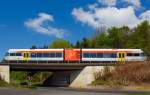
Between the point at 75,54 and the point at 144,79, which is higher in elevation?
the point at 75,54

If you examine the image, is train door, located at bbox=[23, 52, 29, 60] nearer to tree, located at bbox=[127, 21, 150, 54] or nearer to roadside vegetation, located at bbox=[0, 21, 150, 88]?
roadside vegetation, located at bbox=[0, 21, 150, 88]

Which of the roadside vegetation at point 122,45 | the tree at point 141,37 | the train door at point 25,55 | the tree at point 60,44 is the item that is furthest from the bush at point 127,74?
the tree at point 60,44

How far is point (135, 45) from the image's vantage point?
424ft

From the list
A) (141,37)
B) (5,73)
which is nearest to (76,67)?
(5,73)

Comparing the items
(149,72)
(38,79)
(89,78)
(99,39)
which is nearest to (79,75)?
(89,78)

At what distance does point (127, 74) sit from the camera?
291 ft

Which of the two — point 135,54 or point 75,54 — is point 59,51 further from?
point 135,54

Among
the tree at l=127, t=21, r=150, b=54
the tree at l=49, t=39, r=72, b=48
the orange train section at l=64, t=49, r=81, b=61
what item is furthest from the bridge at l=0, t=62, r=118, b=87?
the tree at l=49, t=39, r=72, b=48

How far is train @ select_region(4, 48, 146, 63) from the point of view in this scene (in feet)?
309

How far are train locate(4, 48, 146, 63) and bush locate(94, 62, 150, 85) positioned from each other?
4279 mm

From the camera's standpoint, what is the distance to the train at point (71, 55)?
9431 centimetres

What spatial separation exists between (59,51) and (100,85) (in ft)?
46.4

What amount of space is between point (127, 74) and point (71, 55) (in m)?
14.8

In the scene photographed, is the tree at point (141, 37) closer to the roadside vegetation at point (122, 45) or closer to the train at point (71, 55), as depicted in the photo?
the roadside vegetation at point (122, 45)
